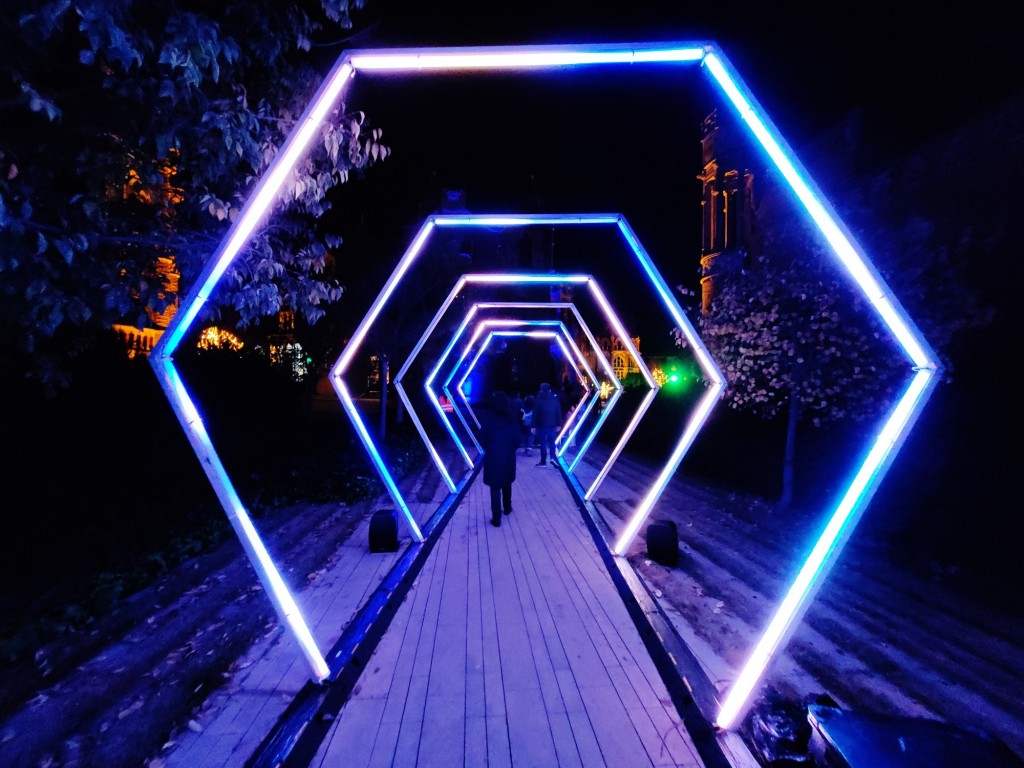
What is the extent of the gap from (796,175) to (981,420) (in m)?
11.2

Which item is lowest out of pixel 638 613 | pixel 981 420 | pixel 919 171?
pixel 638 613

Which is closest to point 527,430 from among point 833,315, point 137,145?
point 833,315

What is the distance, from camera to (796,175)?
317 cm

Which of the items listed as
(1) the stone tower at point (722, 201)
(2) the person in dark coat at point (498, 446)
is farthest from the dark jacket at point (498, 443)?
(1) the stone tower at point (722, 201)

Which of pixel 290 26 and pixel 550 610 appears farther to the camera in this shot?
pixel 550 610

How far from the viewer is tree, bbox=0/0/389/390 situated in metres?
3.46

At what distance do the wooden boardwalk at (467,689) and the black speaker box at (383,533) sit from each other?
0.57 meters

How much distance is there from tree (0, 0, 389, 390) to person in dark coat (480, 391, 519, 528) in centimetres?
400

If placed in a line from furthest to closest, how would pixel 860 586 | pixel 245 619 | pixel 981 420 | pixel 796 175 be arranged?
pixel 981 420 → pixel 860 586 → pixel 245 619 → pixel 796 175

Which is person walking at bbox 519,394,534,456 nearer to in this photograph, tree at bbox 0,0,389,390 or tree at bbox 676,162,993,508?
tree at bbox 676,162,993,508

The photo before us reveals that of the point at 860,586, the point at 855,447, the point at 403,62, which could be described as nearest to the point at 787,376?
the point at 860,586

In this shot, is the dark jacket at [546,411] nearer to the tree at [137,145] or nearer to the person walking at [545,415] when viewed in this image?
the person walking at [545,415]

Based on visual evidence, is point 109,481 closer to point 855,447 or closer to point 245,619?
point 245,619

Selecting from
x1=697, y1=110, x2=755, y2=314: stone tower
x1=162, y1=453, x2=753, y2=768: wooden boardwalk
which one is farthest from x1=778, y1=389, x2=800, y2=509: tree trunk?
x1=697, y1=110, x2=755, y2=314: stone tower
